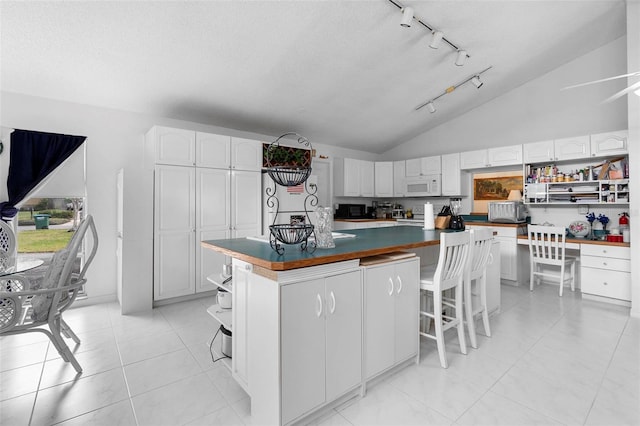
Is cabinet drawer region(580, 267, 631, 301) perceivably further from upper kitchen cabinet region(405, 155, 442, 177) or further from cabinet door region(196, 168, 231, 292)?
cabinet door region(196, 168, 231, 292)

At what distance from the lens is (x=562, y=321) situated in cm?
315

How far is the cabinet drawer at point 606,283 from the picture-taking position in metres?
3.58

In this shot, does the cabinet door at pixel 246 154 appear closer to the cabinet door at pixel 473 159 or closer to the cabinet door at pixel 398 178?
the cabinet door at pixel 398 178

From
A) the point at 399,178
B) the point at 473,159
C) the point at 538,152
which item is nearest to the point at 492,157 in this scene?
the point at 473,159

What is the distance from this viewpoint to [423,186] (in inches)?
236

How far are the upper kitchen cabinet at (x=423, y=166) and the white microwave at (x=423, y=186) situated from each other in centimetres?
8

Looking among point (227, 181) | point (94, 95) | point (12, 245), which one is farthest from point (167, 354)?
point (94, 95)

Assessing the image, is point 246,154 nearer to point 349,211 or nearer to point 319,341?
point 349,211

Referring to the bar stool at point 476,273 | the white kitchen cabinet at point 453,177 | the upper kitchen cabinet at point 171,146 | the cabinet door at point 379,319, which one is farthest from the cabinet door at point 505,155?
the upper kitchen cabinet at point 171,146

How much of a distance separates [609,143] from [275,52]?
14.7 feet

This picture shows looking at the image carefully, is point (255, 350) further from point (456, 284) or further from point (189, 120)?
point (189, 120)

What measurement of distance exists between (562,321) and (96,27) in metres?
5.38

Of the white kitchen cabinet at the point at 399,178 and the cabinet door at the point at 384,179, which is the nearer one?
the white kitchen cabinet at the point at 399,178

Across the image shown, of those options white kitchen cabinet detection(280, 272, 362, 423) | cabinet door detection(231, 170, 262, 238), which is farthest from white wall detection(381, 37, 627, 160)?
white kitchen cabinet detection(280, 272, 362, 423)
